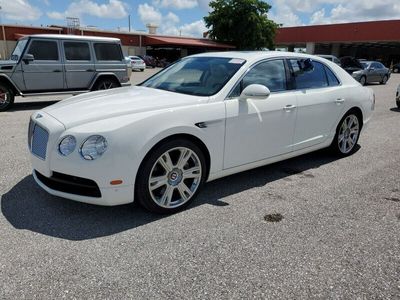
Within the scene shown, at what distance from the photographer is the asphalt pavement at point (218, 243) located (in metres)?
2.65

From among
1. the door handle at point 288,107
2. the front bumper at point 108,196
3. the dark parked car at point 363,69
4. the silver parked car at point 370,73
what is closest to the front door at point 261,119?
the door handle at point 288,107

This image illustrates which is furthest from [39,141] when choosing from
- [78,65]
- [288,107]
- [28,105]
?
[28,105]

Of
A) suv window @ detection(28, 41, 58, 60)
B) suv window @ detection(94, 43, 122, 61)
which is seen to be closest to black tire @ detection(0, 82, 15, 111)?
suv window @ detection(28, 41, 58, 60)

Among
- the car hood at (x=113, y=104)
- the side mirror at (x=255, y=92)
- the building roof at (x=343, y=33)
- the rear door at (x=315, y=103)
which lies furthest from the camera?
the building roof at (x=343, y=33)

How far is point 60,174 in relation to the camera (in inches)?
134

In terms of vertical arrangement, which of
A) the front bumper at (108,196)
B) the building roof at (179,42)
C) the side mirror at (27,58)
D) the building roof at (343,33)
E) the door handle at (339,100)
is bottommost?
the front bumper at (108,196)

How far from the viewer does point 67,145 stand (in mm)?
3301

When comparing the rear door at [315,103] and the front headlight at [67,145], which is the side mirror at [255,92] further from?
the front headlight at [67,145]

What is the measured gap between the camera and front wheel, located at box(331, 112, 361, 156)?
5668 millimetres

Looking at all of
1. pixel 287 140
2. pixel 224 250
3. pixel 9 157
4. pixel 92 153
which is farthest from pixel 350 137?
pixel 9 157

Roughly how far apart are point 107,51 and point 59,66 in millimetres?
1551

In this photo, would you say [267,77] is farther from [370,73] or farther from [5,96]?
[370,73]

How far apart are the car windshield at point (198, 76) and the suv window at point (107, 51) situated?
6.48 metres

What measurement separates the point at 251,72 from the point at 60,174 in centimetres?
→ 237
